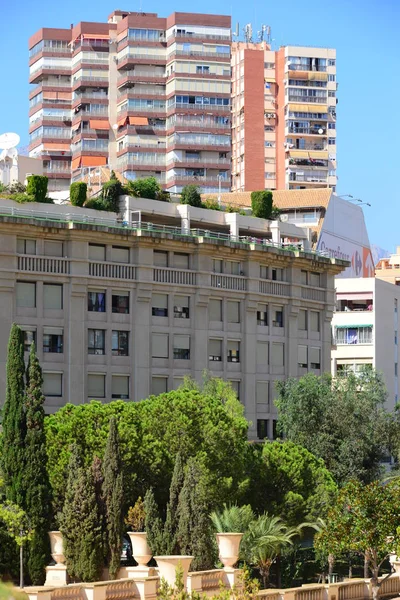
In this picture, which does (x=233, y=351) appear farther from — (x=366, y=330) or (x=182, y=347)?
(x=366, y=330)

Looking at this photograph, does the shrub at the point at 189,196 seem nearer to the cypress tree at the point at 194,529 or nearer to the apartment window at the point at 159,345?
the apartment window at the point at 159,345

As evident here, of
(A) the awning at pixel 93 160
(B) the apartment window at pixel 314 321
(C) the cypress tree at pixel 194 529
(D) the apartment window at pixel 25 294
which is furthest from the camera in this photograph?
(A) the awning at pixel 93 160

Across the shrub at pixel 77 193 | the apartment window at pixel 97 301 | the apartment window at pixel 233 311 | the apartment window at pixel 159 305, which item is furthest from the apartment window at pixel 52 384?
the apartment window at pixel 233 311

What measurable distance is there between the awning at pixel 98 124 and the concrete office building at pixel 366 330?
63.0m

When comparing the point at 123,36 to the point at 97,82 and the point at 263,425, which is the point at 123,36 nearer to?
the point at 97,82

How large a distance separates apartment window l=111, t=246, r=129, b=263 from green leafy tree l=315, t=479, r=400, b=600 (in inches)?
1342

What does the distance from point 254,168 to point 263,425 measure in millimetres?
91724

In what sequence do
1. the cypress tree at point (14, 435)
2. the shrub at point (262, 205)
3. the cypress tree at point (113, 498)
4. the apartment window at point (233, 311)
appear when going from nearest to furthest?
1. the cypress tree at point (113, 498)
2. the cypress tree at point (14, 435)
3. the apartment window at point (233, 311)
4. the shrub at point (262, 205)

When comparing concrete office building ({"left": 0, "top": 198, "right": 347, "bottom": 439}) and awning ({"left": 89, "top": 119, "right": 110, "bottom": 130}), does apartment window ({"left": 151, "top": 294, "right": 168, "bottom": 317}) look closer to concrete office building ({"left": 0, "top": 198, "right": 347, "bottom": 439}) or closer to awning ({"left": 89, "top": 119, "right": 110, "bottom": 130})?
concrete office building ({"left": 0, "top": 198, "right": 347, "bottom": 439})

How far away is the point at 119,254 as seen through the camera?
84812 mm

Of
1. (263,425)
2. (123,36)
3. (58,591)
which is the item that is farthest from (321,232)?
(58,591)

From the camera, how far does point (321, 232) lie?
124750 millimetres

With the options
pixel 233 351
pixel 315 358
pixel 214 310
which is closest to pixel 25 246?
pixel 214 310

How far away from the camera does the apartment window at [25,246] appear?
8062 centimetres
